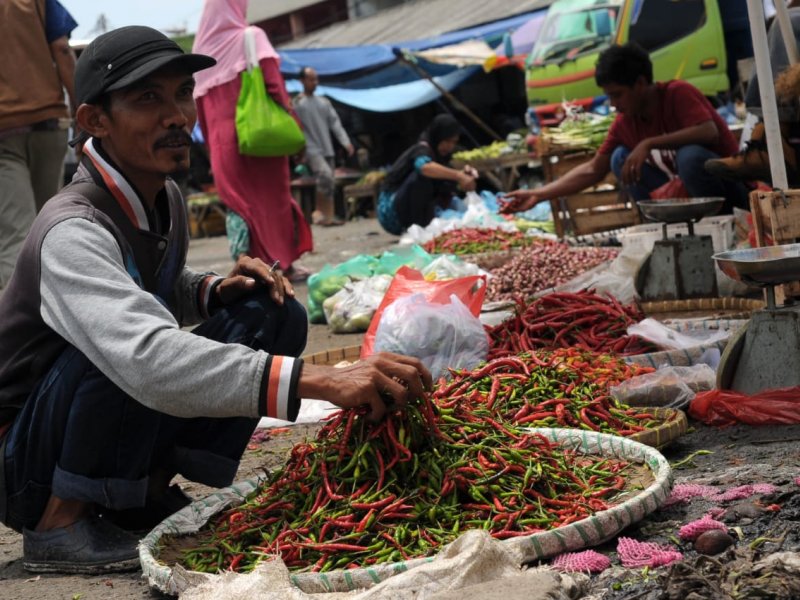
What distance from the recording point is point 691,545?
2.70 m

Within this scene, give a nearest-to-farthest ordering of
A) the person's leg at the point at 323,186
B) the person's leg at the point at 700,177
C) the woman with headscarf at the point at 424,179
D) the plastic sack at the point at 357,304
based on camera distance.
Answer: the person's leg at the point at 700,177, the plastic sack at the point at 357,304, the woman with headscarf at the point at 424,179, the person's leg at the point at 323,186

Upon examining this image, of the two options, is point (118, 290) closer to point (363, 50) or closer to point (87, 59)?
point (87, 59)

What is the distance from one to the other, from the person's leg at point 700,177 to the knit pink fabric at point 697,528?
4128 mm

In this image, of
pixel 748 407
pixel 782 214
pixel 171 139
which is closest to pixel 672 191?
pixel 782 214

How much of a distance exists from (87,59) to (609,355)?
2402mm

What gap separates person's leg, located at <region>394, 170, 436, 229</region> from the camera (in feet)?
36.1

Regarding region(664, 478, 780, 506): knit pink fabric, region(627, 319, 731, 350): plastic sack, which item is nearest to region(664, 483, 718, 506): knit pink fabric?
region(664, 478, 780, 506): knit pink fabric

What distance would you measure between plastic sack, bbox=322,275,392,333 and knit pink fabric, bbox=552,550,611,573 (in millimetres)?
4273

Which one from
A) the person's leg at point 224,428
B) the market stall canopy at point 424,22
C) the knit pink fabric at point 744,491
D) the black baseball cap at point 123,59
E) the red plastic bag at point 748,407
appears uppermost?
the market stall canopy at point 424,22

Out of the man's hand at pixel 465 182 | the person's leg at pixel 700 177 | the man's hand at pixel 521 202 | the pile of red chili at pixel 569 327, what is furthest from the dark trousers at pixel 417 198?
the pile of red chili at pixel 569 327

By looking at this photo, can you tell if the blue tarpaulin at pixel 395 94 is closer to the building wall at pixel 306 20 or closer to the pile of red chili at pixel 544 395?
the pile of red chili at pixel 544 395

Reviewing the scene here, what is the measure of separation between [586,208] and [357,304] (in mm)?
3243

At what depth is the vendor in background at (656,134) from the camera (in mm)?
6695

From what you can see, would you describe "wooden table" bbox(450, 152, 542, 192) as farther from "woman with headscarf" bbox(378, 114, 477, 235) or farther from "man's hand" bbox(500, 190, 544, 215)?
"man's hand" bbox(500, 190, 544, 215)
